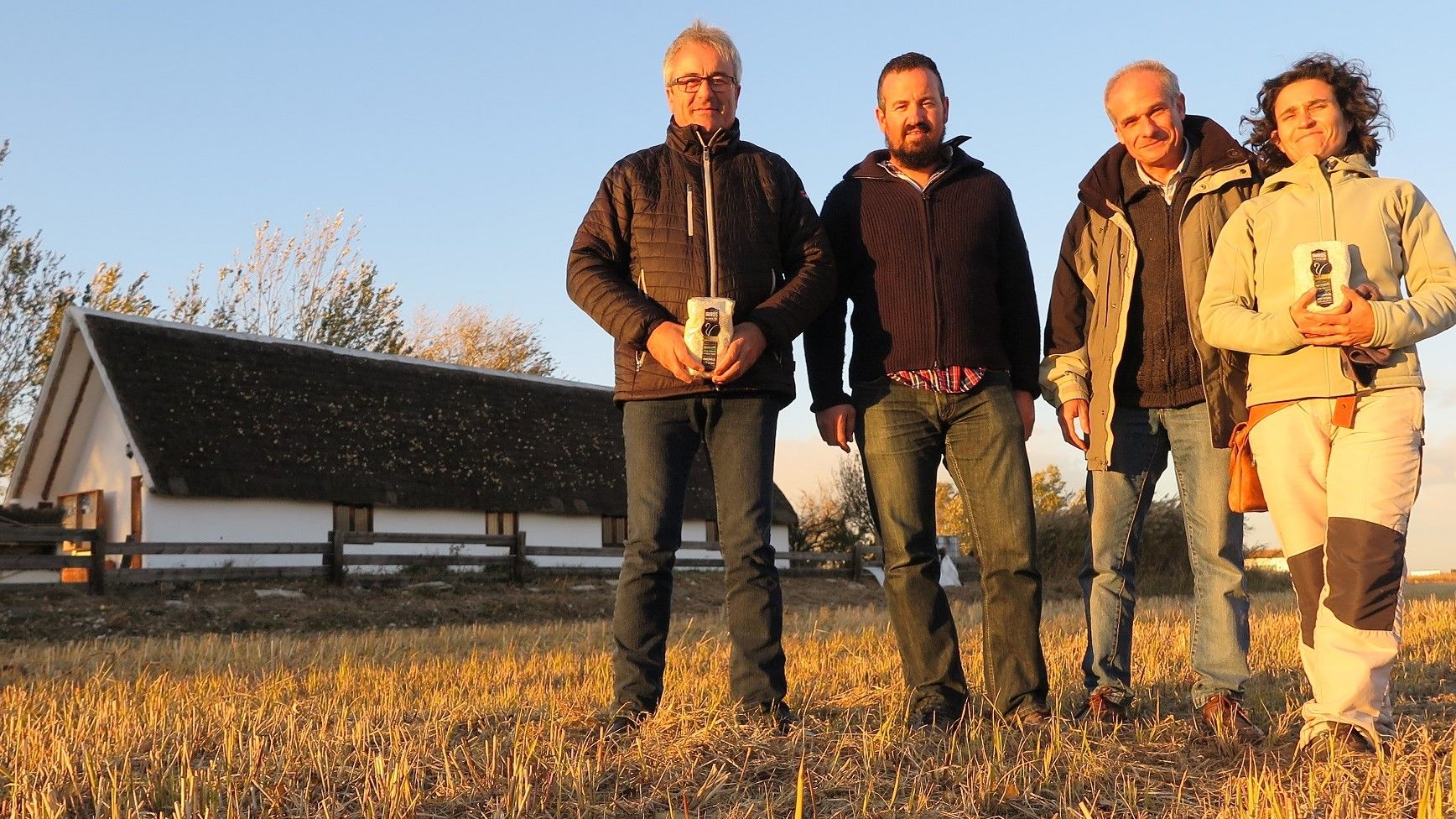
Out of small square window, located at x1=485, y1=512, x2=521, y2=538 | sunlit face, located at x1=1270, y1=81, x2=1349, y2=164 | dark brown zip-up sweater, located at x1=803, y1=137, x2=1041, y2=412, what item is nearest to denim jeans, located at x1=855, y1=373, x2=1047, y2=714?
dark brown zip-up sweater, located at x1=803, y1=137, x2=1041, y2=412

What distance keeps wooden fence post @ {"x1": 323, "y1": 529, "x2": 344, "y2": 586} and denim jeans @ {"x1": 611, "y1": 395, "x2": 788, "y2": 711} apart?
16272mm

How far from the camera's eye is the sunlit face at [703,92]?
449 cm

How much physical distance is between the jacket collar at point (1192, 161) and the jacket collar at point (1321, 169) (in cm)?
30

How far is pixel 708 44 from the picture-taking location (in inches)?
178

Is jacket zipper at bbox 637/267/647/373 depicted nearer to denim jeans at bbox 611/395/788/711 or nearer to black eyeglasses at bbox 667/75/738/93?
denim jeans at bbox 611/395/788/711

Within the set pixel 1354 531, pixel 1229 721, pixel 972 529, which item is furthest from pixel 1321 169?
pixel 1229 721

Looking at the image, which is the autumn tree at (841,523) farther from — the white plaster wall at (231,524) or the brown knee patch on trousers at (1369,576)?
the brown knee patch on trousers at (1369,576)

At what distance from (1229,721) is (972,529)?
1049 millimetres

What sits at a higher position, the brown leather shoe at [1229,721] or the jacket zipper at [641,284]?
the jacket zipper at [641,284]

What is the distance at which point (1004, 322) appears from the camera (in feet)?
15.6

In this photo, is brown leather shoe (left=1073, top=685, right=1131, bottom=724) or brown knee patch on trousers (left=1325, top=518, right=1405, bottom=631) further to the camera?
brown leather shoe (left=1073, top=685, right=1131, bottom=724)

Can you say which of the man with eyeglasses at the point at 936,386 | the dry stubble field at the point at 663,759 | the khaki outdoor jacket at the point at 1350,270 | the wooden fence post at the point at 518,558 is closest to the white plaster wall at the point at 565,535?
the wooden fence post at the point at 518,558

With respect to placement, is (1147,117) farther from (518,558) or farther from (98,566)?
(518,558)

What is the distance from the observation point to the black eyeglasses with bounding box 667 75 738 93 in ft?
14.7
